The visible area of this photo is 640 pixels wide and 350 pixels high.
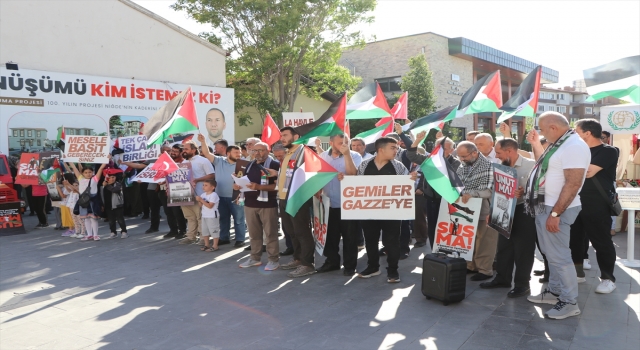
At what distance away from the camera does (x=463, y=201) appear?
6402 mm

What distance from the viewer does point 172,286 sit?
6.53 meters

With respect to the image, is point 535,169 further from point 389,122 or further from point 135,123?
point 135,123

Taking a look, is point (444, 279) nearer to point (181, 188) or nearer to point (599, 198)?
point (599, 198)

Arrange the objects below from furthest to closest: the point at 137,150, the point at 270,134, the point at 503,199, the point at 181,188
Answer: the point at 137,150 < the point at 270,134 < the point at 181,188 < the point at 503,199

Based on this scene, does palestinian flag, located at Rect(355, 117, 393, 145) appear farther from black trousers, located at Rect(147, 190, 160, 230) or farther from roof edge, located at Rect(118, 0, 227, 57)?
roof edge, located at Rect(118, 0, 227, 57)

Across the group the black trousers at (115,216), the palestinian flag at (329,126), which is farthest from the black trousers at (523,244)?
the black trousers at (115,216)


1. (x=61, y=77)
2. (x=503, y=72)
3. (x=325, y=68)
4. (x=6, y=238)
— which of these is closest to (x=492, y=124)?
(x=503, y=72)

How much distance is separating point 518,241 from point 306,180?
2768 millimetres

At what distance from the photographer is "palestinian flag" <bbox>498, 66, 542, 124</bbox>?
270 inches

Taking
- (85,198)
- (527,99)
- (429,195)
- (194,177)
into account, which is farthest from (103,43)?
(527,99)

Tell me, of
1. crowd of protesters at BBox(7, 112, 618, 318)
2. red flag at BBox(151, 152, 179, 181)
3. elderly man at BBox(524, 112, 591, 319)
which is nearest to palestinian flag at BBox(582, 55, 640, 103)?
crowd of protesters at BBox(7, 112, 618, 318)

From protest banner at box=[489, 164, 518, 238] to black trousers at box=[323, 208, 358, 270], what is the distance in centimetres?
193

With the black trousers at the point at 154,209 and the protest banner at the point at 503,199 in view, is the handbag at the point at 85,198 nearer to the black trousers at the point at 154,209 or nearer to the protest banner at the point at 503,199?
the black trousers at the point at 154,209

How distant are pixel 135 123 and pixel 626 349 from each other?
15819 millimetres
